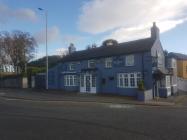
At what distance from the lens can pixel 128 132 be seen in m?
11.2

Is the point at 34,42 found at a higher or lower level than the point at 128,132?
higher

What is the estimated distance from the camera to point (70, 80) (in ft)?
141

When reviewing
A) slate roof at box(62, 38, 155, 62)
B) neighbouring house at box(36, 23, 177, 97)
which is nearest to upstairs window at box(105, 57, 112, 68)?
neighbouring house at box(36, 23, 177, 97)

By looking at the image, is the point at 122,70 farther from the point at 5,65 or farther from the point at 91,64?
the point at 5,65

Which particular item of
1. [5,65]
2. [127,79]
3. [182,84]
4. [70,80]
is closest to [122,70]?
[127,79]

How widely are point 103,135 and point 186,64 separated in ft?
143

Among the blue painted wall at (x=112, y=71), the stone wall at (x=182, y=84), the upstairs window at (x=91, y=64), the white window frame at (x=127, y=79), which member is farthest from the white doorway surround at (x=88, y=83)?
the stone wall at (x=182, y=84)

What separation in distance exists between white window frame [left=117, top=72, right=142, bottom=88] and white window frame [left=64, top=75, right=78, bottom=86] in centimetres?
808

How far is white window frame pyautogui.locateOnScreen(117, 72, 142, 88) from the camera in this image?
34.2 meters

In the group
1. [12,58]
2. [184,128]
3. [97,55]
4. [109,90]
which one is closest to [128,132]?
[184,128]

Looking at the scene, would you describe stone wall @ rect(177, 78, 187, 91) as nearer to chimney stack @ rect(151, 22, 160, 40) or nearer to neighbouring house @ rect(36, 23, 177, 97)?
neighbouring house @ rect(36, 23, 177, 97)

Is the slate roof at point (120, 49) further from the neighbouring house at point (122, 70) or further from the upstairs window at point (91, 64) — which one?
the upstairs window at point (91, 64)

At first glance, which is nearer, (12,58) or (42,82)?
(42,82)

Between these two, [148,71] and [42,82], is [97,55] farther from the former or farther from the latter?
[42,82]
